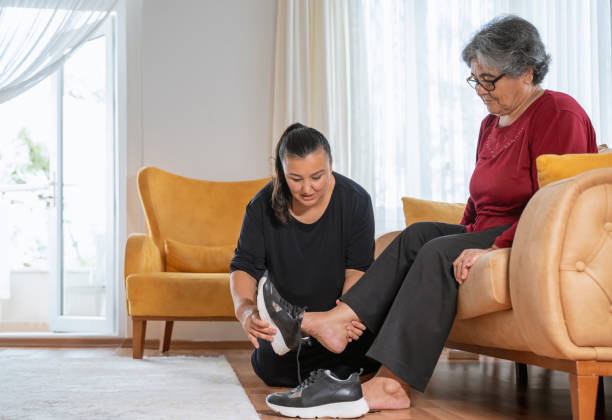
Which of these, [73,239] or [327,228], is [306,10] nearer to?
[73,239]

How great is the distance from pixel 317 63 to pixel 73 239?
1928 mm

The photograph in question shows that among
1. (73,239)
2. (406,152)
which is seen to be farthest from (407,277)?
(73,239)

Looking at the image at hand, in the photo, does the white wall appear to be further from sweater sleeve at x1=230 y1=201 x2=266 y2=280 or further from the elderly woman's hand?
the elderly woman's hand

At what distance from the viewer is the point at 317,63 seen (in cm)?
413

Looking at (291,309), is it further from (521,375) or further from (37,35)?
(37,35)

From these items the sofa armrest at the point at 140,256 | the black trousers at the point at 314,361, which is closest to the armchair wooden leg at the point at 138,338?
the sofa armrest at the point at 140,256

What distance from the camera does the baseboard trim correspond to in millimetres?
3836

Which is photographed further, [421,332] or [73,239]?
[73,239]

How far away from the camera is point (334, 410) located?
168 cm

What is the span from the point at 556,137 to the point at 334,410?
0.93m

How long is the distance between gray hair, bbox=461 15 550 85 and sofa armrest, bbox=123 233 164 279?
6.09ft

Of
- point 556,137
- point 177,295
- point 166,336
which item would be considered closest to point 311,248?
point 556,137

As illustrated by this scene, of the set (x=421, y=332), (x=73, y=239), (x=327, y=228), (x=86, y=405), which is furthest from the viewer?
(x=73, y=239)

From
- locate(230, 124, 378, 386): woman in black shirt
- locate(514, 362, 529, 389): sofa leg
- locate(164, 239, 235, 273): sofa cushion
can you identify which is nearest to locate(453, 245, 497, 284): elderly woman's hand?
locate(230, 124, 378, 386): woman in black shirt
